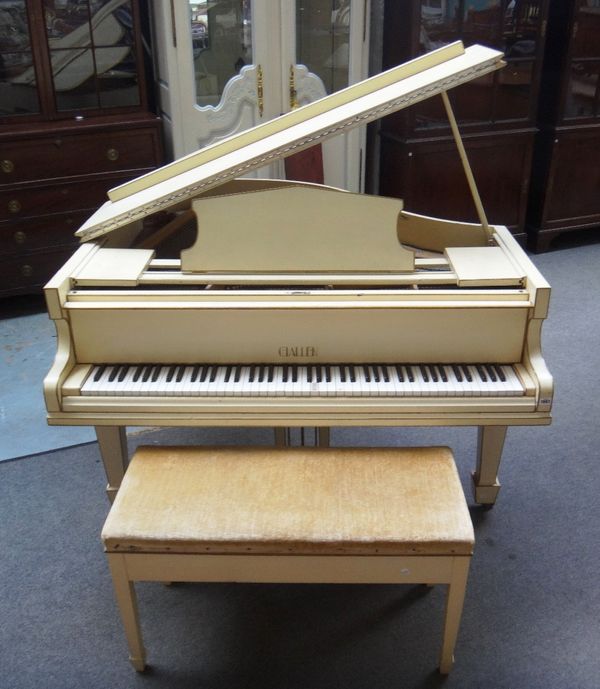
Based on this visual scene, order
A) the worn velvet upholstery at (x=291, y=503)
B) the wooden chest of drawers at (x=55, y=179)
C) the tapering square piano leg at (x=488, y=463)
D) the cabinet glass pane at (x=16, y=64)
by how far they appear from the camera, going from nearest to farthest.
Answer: the worn velvet upholstery at (x=291, y=503)
the tapering square piano leg at (x=488, y=463)
the cabinet glass pane at (x=16, y=64)
the wooden chest of drawers at (x=55, y=179)

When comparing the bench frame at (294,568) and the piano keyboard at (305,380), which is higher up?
the piano keyboard at (305,380)

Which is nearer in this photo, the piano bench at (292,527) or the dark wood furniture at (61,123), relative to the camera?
the piano bench at (292,527)

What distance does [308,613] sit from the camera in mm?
2002

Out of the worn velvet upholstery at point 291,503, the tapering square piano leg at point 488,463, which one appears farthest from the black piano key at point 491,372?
the tapering square piano leg at point 488,463

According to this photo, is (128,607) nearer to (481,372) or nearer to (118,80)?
(481,372)

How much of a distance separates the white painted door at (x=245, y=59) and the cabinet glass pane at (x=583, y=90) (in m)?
1.17

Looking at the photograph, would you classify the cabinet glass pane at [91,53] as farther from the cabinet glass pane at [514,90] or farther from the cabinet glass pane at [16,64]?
the cabinet glass pane at [514,90]

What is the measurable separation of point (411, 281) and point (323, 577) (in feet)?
2.56

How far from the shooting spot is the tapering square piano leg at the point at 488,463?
219cm

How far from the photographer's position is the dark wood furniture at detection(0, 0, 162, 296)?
328 cm

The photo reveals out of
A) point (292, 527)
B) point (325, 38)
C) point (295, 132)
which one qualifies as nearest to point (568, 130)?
point (325, 38)

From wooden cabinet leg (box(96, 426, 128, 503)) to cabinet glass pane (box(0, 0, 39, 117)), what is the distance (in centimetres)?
198

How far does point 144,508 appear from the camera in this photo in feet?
5.40

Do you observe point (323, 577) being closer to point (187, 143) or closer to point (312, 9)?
point (187, 143)
